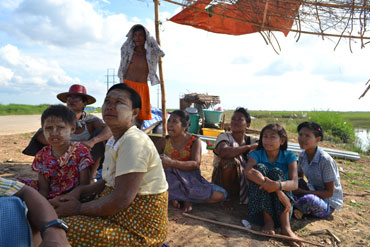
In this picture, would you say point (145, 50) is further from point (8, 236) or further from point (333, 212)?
point (8, 236)

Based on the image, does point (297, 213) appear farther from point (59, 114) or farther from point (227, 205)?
point (59, 114)

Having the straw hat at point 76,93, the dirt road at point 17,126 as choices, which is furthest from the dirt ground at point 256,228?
the dirt road at point 17,126

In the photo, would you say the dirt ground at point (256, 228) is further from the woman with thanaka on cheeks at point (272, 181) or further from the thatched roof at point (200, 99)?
the thatched roof at point (200, 99)

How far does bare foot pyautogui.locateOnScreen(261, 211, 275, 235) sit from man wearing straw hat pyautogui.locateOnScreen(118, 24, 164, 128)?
10.4 ft

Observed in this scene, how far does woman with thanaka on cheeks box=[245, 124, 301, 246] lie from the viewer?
8.51ft

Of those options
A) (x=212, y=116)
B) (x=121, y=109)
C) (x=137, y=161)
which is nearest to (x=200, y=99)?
(x=212, y=116)

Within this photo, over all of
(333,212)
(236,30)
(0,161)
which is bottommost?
(333,212)

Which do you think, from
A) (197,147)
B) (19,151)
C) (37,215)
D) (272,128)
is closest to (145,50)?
(197,147)

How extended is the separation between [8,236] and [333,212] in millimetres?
3556

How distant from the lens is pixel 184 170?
10.8ft

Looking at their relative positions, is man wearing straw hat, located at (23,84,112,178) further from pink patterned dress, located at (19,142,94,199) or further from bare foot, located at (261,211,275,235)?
bare foot, located at (261,211,275,235)

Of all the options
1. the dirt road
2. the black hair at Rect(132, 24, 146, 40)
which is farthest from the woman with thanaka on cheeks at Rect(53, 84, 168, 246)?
the dirt road

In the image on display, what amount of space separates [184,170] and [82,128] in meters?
1.47

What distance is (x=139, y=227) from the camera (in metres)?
1.72
